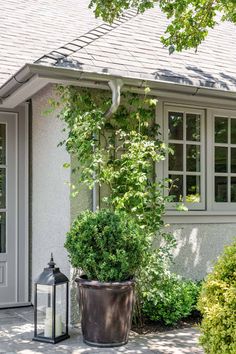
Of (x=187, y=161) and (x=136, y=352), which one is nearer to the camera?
(x=136, y=352)

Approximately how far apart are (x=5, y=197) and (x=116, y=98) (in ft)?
8.42

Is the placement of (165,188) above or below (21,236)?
above

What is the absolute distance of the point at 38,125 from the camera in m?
7.30

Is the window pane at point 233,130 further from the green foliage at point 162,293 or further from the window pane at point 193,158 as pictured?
the green foliage at point 162,293

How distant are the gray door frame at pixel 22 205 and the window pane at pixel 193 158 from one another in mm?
2507

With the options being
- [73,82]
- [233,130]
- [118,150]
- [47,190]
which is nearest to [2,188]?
[47,190]

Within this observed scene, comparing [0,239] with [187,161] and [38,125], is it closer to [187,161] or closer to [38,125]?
[38,125]

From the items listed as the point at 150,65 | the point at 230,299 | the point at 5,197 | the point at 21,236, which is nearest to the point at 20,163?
the point at 5,197

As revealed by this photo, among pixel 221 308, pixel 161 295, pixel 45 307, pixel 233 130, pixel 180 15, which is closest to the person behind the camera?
pixel 221 308

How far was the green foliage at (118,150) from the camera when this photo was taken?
5.92m

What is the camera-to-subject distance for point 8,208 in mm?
7336

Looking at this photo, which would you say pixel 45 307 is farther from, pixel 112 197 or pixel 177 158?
pixel 177 158

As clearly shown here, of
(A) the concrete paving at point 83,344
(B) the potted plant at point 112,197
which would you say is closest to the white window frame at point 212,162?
(B) the potted plant at point 112,197

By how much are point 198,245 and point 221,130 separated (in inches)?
72.3
